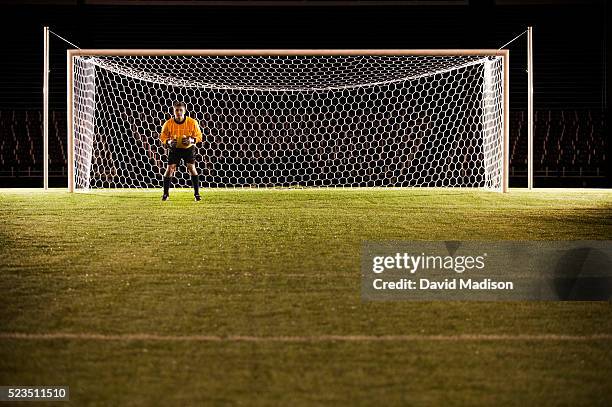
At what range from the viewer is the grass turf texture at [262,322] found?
8.83 feet

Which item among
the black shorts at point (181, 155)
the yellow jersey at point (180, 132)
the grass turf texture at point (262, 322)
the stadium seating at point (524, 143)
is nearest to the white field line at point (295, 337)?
the grass turf texture at point (262, 322)

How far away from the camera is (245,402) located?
253 cm

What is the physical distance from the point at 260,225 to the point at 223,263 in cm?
213

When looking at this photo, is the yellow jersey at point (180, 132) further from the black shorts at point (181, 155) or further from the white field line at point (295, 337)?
the white field line at point (295, 337)

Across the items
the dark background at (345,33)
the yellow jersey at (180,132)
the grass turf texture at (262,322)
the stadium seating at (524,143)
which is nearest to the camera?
the grass turf texture at (262,322)

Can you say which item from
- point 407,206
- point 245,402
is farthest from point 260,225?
point 245,402

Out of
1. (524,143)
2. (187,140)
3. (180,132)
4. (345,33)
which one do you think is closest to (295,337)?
(187,140)

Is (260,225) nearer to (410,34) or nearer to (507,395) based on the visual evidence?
(507,395)

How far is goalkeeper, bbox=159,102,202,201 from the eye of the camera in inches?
416

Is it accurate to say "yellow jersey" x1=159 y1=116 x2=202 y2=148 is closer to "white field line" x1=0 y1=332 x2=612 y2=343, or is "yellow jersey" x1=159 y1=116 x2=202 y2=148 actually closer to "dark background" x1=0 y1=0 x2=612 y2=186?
"dark background" x1=0 y1=0 x2=612 y2=186

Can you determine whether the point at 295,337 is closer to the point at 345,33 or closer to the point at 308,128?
the point at 308,128

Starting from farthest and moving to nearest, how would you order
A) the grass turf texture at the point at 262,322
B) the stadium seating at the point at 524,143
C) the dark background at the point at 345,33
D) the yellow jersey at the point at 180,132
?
the dark background at the point at 345,33 < the stadium seating at the point at 524,143 < the yellow jersey at the point at 180,132 < the grass turf texture at the point at 262,322

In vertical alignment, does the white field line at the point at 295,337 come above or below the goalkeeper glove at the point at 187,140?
below

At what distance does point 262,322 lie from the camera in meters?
3.64
